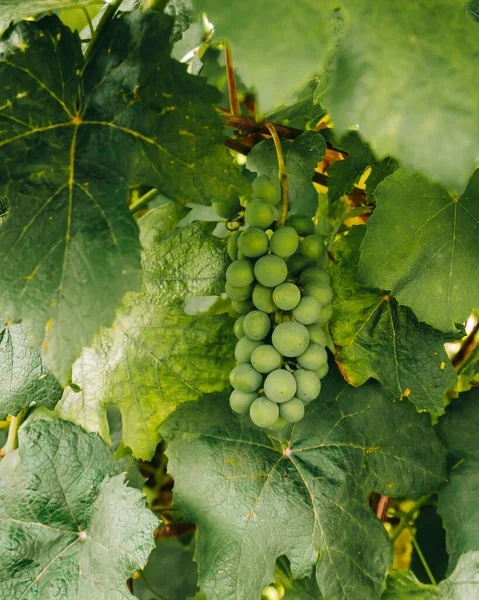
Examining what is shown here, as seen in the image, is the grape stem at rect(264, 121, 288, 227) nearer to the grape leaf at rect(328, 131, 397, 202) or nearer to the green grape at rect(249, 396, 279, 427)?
the grape leaf at rect(328, 131, 397, 202)

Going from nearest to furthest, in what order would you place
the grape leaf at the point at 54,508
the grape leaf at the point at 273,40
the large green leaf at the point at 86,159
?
1. the grape leaf at the point at 273,40
2. the large green leaf at the point at 86,159
3. the grape leaf at the point at 54,508

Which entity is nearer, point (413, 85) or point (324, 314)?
point (413, 85)

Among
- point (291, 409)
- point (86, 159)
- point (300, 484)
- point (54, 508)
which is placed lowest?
point (300, 484)

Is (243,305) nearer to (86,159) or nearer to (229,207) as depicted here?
(229,207)

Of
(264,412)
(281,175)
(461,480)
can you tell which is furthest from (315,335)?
(461,480)

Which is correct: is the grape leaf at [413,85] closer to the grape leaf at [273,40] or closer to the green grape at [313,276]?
the grape leaf at [273,40]

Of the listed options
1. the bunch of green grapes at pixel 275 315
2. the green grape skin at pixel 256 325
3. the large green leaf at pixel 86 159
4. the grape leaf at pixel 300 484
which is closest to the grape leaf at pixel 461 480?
the grape leaf at pixel 300 484

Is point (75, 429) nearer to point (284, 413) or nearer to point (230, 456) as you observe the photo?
point (230, 456)
